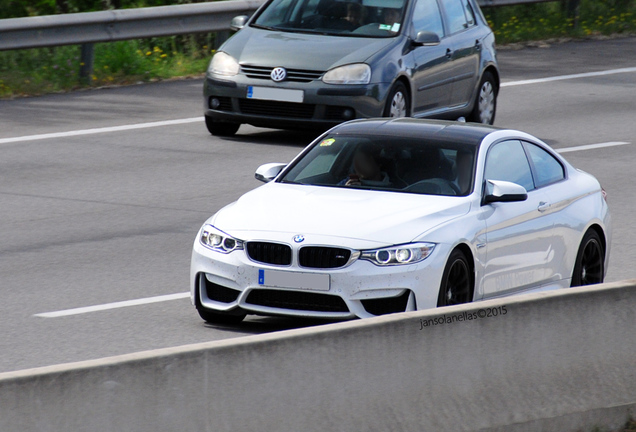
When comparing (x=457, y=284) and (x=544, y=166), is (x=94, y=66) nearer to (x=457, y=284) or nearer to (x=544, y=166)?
(x=544, y=166)

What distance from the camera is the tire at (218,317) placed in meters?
8.02

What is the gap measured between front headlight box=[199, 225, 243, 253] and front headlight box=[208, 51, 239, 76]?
21.5 ft

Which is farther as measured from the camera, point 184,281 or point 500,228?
point 184,281

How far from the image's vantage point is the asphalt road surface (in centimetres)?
820

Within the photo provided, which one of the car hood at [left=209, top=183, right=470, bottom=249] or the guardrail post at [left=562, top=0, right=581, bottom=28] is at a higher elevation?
the car hood at [left=209, top=183, right=470, bottom=249]

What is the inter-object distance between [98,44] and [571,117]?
682 cm

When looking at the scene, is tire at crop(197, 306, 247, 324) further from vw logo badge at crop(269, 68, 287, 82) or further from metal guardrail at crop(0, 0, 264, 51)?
metal guardrail at crop(0, 0, 264, 51)

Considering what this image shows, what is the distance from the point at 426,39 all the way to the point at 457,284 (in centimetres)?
723

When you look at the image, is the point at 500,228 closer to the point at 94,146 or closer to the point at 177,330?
the point at 177,330

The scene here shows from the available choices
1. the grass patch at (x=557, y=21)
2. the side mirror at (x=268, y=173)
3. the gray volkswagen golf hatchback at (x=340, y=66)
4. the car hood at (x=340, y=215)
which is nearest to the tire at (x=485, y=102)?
the gray volkswagen golf hatchback at (x=340, y=66)

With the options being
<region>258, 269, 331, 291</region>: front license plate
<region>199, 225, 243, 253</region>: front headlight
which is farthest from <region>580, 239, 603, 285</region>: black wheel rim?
<region>199, 225, 243, 253</region>: front headlight

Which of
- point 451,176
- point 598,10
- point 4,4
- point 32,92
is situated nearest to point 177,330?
point 451,176

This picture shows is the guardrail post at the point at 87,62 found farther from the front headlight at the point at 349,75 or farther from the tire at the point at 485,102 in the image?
the tire at the point at 485,102

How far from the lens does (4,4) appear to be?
23.0 metres
